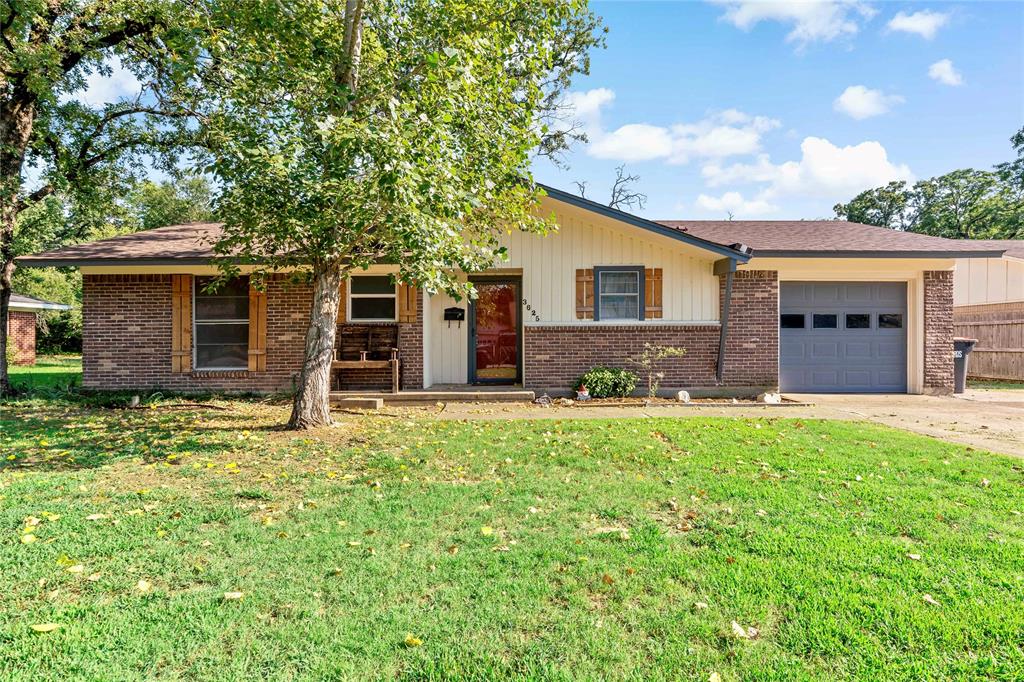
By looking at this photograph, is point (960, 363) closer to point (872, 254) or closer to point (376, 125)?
point (872, 254)

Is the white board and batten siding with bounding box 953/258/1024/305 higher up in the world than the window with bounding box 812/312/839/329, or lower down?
higher up

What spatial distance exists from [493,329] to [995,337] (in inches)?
549

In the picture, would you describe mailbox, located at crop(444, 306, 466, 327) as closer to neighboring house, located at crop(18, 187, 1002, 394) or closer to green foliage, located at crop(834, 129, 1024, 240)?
neighboring house, located at crop(18, 187, 1002, 394)

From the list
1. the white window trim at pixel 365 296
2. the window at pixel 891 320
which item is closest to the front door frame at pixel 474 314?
the white window trim at pixel 365 296

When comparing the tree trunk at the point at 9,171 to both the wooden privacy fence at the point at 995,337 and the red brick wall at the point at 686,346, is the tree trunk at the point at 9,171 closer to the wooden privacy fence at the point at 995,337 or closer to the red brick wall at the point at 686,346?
the red brick wall at the point at 686,346

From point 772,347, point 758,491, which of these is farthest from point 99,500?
point 772,347

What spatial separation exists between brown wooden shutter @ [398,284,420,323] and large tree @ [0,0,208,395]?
204 inches

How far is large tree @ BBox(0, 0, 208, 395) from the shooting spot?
898cm

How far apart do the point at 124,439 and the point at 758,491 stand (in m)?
7.24

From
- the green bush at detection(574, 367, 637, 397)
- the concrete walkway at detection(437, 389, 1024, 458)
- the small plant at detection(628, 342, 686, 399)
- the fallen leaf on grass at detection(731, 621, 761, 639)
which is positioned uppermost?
the small plant at detection(628, 342, 686, 399)


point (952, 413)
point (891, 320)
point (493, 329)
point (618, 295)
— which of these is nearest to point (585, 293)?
point (618, 295)

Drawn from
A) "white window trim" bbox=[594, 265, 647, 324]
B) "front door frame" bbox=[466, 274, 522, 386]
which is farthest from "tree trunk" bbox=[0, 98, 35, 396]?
"white window trim" bbox=[594, 265, 647, 324]

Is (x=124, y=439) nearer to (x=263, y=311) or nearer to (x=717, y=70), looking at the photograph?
(x=263, y=311)

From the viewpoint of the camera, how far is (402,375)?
10.4 m
